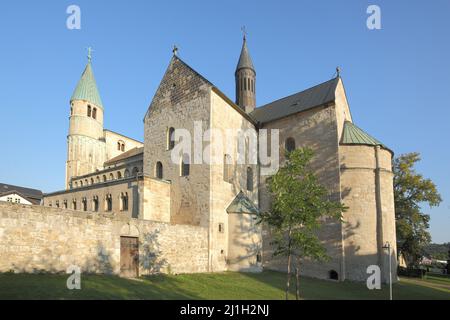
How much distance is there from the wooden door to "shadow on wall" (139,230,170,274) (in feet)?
1.07

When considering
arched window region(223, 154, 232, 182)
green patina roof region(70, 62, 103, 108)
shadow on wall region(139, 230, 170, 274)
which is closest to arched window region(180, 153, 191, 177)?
arched window region(223, 154, 232, 182)

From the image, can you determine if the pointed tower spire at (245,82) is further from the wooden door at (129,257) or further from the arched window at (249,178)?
the wooden door at (129,257)

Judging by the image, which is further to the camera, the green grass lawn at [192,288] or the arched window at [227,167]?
the arched window at [227,167]

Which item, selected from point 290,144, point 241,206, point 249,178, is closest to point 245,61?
point 290,144

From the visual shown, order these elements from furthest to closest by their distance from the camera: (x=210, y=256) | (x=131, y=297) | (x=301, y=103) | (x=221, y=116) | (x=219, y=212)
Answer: (x=301, y=103)
(x=221, y=116)
(x=219, y=212)
(x=210, y=256)
(x=131, y=297)

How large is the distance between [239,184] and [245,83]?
17.3 metres

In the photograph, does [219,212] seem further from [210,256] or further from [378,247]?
[378,247]

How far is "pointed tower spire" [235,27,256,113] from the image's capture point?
137ft

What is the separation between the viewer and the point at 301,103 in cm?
3225

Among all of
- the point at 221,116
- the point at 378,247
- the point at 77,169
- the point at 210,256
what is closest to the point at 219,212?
the point at 210,256

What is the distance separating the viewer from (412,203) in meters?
38.2

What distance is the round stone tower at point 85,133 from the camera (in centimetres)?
5438

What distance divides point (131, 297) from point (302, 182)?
28.8 feet

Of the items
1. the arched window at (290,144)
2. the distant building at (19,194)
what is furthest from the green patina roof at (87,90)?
the arched window at (290,144)
